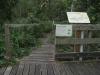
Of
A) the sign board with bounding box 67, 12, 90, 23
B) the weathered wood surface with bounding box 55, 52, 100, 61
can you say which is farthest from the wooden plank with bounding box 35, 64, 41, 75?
the sign board with bounding box 67, 12, 90, 23

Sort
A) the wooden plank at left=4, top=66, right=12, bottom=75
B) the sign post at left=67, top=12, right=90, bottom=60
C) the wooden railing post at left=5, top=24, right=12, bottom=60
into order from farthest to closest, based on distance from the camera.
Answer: the sign post at left=67, top=12, right=90, bottom=60
the wooden railing post at left=5, top=24, right=12, bottom=60
the wooden plank at left=4, top=66, right=12, bottom=75

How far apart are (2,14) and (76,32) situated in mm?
5175

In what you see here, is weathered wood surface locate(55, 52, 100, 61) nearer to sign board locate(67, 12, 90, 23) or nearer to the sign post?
the sign post

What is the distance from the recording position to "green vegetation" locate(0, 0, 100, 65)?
7.44m

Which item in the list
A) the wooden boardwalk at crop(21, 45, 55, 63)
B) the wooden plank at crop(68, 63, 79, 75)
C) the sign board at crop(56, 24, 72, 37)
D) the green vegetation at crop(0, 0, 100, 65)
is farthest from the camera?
the green vegetation at crop(0, 0, 100, 65)

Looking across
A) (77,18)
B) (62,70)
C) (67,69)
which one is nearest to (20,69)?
(62,70)

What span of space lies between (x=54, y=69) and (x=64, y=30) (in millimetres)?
1179

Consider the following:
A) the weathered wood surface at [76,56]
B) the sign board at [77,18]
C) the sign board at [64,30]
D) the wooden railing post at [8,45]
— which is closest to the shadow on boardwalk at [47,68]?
the weathered wood surface at [76,56]

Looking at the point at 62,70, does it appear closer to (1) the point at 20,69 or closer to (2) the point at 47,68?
(2) the point at 47,68

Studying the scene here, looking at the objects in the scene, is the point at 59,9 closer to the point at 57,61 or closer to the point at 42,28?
the point at 42,28

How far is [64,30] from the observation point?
19.5ft

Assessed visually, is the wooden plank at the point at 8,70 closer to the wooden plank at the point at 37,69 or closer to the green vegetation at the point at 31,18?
the green vegetation at the point at 31,18

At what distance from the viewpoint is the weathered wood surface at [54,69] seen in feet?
17.1

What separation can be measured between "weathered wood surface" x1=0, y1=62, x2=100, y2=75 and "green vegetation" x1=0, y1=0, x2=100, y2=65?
498 mm
